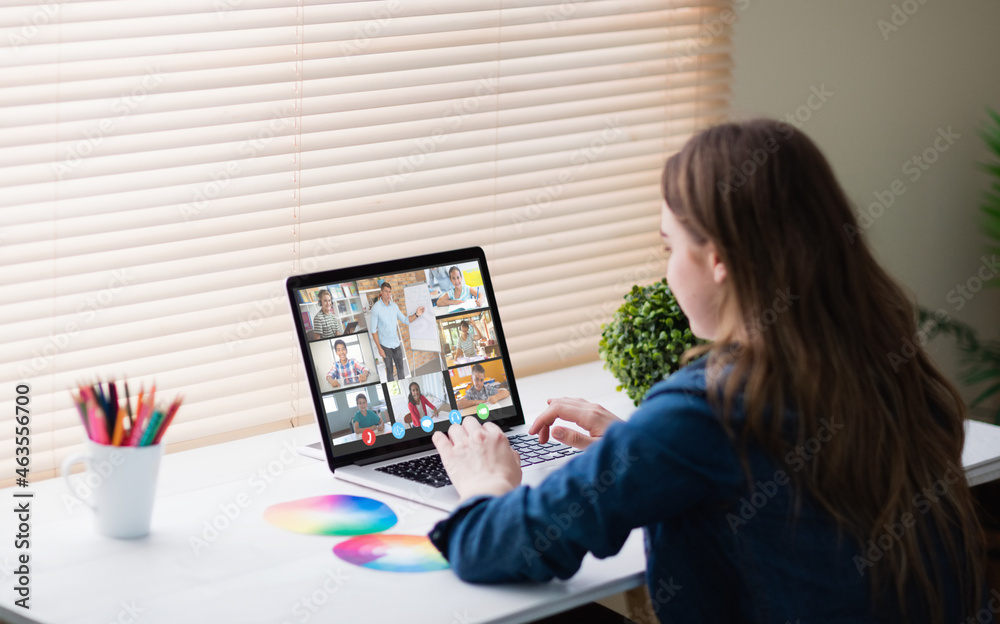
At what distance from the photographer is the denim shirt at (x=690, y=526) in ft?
3.14

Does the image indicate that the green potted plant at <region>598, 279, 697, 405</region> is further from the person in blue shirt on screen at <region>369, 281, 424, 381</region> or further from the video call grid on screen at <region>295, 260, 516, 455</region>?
the person in blue shirt on screen at <region>369, 281, 424, 381</region>

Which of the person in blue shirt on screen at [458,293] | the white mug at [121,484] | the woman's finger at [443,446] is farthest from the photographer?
the person in blue shirt on screen at [458,293]

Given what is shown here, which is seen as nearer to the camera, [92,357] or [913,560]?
[913,560]

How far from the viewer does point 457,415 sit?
1.51 meters

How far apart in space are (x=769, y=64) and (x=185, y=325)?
143 cm

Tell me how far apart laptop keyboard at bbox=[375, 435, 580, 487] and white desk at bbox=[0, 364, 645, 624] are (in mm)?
54

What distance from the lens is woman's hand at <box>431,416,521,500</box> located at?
118 centimetres

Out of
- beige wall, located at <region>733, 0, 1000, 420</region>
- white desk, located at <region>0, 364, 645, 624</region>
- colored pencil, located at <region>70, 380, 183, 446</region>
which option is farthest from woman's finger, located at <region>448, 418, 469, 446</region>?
beige wall, located at <region>733, 0, 1000, 420</region>

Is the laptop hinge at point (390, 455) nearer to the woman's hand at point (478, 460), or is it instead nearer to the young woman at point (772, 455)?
the woman's hand at point (478, 460)

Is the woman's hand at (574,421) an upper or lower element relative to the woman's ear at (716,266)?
lower

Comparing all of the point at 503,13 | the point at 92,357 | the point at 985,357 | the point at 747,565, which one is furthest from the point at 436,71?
the point at 985,357

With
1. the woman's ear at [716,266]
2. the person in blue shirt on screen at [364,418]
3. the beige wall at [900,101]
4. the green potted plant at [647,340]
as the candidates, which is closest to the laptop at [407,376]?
the person in blue shirt on screen at [364,418]

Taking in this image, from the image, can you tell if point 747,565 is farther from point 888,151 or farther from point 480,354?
point 888,151

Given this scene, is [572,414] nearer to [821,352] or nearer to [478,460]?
[478,460]
